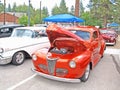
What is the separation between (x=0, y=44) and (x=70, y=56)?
295 cm

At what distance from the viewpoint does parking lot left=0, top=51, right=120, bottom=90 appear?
17.3 ft

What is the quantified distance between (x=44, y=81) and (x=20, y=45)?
90.2 inches

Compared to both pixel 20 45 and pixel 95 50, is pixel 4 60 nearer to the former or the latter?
pixel 20 45

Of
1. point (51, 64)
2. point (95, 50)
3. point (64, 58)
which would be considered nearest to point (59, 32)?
point (64, 58)

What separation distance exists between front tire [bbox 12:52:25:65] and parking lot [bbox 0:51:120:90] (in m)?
0.21

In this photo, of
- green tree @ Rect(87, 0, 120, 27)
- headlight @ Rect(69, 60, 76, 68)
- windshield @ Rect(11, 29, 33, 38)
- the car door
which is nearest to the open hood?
headlight @ Rect(69, 60, 76, 68)

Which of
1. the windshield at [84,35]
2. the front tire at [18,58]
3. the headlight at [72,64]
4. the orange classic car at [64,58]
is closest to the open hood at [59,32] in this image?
the orange classic car at [64,58]

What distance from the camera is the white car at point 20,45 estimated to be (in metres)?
6.84

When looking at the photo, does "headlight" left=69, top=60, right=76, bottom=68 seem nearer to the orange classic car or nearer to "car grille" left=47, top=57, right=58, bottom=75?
the orange classic car

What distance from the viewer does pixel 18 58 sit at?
290 inches

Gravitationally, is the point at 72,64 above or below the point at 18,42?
below

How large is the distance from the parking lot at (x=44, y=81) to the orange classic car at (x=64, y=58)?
0.26m

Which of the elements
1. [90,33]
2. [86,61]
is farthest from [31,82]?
[90,33]

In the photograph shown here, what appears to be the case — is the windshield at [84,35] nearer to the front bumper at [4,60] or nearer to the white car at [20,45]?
the white car at [20,45]
